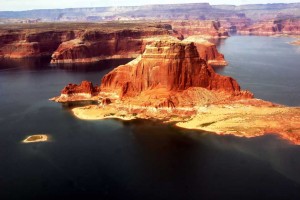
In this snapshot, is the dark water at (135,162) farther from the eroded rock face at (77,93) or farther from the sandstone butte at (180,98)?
the eroded rock face at (77,93)

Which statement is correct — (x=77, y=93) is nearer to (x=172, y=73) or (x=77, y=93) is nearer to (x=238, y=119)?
(x=172, y=73)

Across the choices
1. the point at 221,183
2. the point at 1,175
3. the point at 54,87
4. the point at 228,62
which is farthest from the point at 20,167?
the point at 228,62

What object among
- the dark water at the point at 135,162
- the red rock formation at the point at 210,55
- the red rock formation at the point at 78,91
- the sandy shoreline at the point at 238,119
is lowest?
the dark water at the point at 135,162

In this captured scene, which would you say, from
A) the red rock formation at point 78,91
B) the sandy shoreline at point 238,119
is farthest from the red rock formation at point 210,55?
the sandy shoreline at point 238,119

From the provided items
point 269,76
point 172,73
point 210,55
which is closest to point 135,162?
point 172,73

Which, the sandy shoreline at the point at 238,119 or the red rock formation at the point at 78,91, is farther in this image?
the red rock formation at the point at 78,91

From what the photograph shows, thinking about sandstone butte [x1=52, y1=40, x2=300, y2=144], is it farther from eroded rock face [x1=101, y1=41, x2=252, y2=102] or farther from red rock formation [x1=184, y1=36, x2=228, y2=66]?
red rock formation [x1=184, y1=36, x2=228, y2=66]

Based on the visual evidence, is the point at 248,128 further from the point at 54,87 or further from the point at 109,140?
the point at 54,87

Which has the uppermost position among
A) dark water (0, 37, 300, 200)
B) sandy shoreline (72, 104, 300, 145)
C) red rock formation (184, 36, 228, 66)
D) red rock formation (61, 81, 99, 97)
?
red rock formation (184, 36, 228, 66)

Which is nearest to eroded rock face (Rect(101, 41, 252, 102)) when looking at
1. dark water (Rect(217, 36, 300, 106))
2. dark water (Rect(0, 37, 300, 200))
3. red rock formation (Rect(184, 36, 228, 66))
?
dark water (Rect(0, 37, 300, 200))
